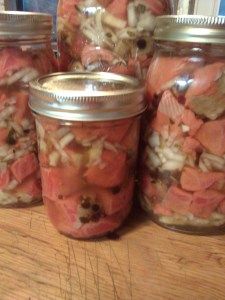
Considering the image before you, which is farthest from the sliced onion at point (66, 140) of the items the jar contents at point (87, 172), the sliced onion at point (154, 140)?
the sliced onion at point (154, 140)

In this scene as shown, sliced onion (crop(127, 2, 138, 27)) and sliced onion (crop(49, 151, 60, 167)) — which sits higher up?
sliced onion (crop(127, 2, 138, 27))

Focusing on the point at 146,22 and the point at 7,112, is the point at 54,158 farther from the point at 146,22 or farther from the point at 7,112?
the point at 146,22

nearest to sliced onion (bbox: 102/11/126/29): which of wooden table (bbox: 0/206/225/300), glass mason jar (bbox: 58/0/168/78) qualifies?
glass mason jar (bbox: 58/0/168/78)

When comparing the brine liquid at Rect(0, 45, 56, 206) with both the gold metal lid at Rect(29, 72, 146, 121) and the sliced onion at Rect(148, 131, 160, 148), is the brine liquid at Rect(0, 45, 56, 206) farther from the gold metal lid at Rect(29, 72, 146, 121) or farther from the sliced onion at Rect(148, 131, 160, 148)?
the sliced onion at Rect(148, 131, 160, 148)

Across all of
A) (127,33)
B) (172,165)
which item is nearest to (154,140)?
(172,165)

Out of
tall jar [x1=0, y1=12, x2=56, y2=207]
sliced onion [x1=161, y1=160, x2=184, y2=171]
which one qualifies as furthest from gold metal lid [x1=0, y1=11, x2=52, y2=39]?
sliced onion [x1=161, y1=160, x2=184, y2=171]

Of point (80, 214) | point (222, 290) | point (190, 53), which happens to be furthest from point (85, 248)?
point (190, 53)

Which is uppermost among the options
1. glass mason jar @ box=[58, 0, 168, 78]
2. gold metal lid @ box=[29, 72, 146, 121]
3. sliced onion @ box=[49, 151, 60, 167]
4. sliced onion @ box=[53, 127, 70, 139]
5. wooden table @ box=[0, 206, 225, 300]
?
glass mason jar @ box=[58, 0, 168, 78]

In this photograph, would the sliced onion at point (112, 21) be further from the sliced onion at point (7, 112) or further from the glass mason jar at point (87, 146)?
the sliced onion at point (7, 112)
